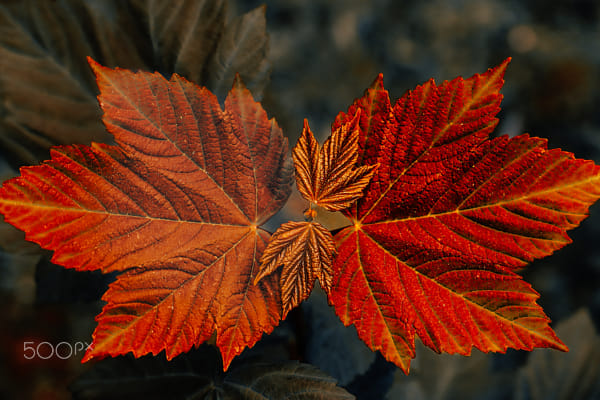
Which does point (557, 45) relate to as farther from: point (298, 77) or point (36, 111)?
point (36, 111)

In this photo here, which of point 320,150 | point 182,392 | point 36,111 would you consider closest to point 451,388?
point 182,392

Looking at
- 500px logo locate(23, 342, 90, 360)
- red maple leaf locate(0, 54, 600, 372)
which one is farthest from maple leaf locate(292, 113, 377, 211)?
500px logo locate(23, 342, 90, 360)

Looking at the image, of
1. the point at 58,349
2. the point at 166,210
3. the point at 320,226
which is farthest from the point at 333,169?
the point at 58,349

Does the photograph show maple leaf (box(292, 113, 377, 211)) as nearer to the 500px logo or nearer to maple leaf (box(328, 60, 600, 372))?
maple leaf (box(328, 60, 600, 372))

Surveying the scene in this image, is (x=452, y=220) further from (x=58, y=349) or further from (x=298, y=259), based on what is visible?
(x=58, y=349)

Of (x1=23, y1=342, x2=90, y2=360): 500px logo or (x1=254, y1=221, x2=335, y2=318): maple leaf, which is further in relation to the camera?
(x1=23, y1=342, x2=90, y2=360): 500px logo

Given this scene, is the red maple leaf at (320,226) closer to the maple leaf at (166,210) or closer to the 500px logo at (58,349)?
the maple leaf at (166,210)
